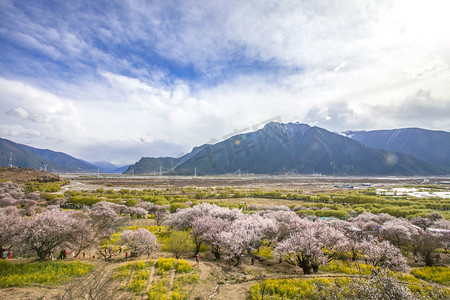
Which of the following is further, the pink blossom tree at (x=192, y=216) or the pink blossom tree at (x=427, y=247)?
the pink blossom tree at (x=192, y=216)

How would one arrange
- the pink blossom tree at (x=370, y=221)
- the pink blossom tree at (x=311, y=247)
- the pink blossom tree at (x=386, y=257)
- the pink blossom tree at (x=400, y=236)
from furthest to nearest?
1. the pink blossom tree at (x=370, y=221)
2. the pink blossom tree at (x=400, y=236)
3. the pink blossom tree at (x=311, y=247)
4. the pink blossom tree at (x=386, y=257)

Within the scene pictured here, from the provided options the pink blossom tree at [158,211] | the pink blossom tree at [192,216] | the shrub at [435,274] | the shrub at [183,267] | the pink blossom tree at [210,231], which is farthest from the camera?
the pink blossom tree at [158,211]

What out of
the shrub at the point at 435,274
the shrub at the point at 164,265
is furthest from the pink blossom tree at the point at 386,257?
the shrub at the point at 164,265

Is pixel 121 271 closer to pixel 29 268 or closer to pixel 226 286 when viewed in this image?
pixel 29 268

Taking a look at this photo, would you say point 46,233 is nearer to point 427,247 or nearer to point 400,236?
point 427,247

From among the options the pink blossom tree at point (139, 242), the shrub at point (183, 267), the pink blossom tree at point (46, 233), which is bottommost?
the shrub at point (183, 267)

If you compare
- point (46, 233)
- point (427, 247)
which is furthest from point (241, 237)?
point (427, 247)

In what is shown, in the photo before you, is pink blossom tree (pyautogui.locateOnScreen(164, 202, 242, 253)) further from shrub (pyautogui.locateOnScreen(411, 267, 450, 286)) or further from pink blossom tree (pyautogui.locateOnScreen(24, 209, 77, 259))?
shrub (pyautogui.locateOnScreen(411, 267, 450, 286))

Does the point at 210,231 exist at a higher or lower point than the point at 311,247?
higher

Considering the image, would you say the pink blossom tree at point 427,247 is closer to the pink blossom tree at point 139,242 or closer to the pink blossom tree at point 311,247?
the pink blossom tree at point 311,247

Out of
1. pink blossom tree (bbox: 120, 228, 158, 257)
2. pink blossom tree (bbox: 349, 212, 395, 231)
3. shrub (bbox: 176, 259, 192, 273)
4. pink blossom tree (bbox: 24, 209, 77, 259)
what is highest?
pink blossom tree (bbox: 24, 209, 77, 259)

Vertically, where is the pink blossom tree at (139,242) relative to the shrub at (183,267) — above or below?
above

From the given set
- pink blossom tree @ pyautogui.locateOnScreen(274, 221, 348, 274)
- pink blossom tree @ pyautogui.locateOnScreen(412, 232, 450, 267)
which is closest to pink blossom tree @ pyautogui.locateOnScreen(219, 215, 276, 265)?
pink blossom tree @ pyautogui.locateOnScreen(274, 221, 348, 274)

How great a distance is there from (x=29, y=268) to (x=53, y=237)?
3.33m
